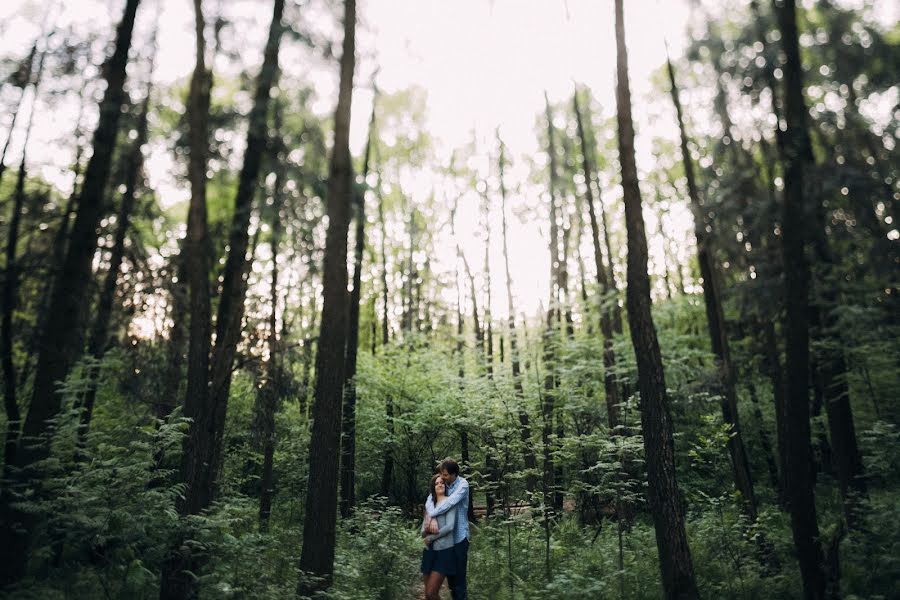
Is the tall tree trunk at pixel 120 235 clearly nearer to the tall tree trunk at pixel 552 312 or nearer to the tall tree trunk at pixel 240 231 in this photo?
the tall tree trunk at pixel 240 231

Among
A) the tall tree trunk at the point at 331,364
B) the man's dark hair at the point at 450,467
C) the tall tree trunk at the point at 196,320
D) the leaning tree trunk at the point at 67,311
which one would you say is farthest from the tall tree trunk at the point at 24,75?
the man's dark hair at the point at 450,467

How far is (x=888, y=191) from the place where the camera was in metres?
7.20

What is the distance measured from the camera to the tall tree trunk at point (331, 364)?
7023mm

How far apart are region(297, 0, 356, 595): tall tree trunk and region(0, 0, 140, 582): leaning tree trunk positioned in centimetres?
325

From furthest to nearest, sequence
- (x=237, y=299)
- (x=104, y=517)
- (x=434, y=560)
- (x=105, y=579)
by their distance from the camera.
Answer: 1. (x=237, y=299)
2. (x=105, y=579)
3. (x=434, y=560)
4. (x=104, y=517)

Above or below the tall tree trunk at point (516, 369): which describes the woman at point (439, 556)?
below

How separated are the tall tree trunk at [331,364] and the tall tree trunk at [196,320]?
4.61 ft

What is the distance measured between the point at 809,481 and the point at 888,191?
13.1 feet

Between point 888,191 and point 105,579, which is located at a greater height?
Answer: point 888,191

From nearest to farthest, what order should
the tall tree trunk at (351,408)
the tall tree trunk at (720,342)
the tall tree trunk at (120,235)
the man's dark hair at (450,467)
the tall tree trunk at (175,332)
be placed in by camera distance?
the man's dark hair at (450,467)
the tall tree trunk at (175,332)
the tall tree trunk at (120,235)
the tall tree trunk at (720,342)
the tall tree trunk at (351,408)

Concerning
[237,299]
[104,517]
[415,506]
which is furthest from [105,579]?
[415,506]

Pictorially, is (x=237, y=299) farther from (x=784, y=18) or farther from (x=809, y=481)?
(x=784, y=18)

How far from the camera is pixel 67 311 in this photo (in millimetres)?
7688

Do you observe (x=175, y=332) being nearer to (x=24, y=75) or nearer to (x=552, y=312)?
(x=24, y=75)
